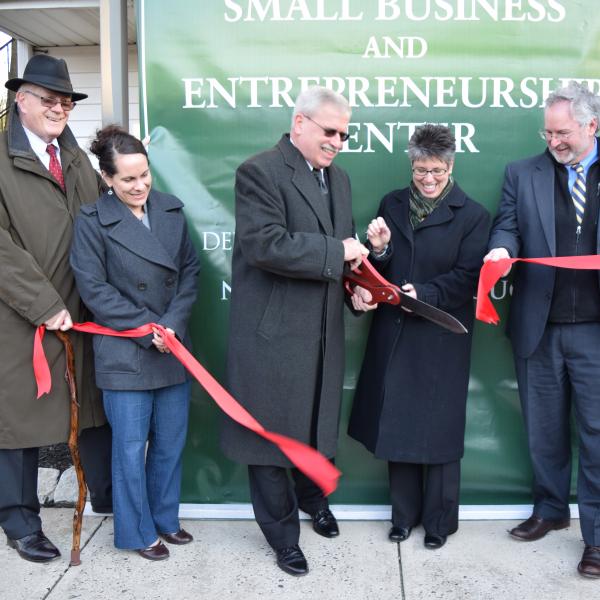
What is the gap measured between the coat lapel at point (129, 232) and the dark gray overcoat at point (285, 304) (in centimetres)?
32

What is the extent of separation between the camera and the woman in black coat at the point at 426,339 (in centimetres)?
314

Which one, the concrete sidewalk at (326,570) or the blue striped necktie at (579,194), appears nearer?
the concrete sidewalk at (326,570)

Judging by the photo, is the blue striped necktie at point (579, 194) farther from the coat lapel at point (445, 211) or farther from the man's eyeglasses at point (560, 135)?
the coat lapel at point (445, 211)

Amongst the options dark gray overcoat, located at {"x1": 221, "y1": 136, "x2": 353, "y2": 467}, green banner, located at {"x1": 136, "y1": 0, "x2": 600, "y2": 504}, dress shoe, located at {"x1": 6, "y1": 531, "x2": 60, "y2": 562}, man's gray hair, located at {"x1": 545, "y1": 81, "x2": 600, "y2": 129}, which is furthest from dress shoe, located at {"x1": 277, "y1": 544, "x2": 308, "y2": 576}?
man's gray hair, located at {"x1": 545, "y1": 81, "x2": 600, "y2": 129}

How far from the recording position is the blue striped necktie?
3.12 m

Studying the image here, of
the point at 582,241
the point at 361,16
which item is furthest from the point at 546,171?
the point at 361,16

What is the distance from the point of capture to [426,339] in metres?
3.23

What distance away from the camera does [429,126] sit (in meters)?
3.09

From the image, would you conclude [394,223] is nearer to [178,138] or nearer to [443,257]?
[443,257]

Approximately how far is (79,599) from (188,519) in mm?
791

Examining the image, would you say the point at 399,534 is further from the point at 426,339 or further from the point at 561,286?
the point at 561,286

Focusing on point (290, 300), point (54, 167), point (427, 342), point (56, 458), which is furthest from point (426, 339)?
point (56, 458)

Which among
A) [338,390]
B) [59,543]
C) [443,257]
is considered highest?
[443,257]

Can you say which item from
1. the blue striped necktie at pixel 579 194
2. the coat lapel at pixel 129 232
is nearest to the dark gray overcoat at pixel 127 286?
the coat lapel at pixel 129 232
